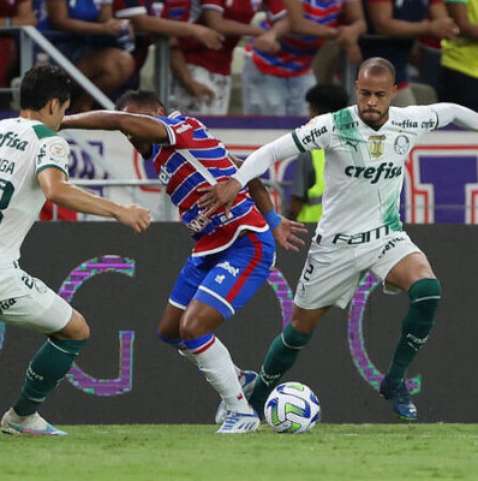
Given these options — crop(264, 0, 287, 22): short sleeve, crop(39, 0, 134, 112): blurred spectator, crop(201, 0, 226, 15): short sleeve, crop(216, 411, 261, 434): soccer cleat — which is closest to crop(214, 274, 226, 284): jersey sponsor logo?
crop(216, 411, 261, 434): soccer cleat

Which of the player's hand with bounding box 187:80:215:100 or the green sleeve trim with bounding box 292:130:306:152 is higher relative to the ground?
the green sleeve trim with bounding box 292:130:306:152

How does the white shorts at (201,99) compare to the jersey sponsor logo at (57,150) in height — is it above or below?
below

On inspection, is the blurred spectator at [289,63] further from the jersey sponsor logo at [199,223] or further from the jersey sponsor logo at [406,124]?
the jersey sponsor logo at [199,223]

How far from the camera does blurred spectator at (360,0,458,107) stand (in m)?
14.0

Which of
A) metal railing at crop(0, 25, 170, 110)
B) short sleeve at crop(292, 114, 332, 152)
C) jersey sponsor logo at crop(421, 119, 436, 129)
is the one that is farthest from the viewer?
metal railing at crop(0, 25, 170, 110)

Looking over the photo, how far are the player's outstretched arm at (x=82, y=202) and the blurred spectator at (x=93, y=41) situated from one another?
438 centimetres

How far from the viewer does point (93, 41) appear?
44.1 ft

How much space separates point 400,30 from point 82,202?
19.6 ft

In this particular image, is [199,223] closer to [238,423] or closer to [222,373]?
[222,373]

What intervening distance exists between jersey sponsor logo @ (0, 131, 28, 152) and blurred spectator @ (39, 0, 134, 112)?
4.05 metres

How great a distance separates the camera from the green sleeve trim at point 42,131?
902cm

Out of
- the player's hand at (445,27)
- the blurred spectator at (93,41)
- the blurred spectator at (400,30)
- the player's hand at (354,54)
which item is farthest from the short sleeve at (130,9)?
the player's hand at (445,27)

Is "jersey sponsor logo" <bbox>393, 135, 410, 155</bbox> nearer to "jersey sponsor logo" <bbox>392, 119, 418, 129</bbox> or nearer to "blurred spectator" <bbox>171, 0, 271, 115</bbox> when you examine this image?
"jersey sponsor logo" <bbox>392, 119, 418, 129</bbox>

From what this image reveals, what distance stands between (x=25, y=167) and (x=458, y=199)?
5.50m
